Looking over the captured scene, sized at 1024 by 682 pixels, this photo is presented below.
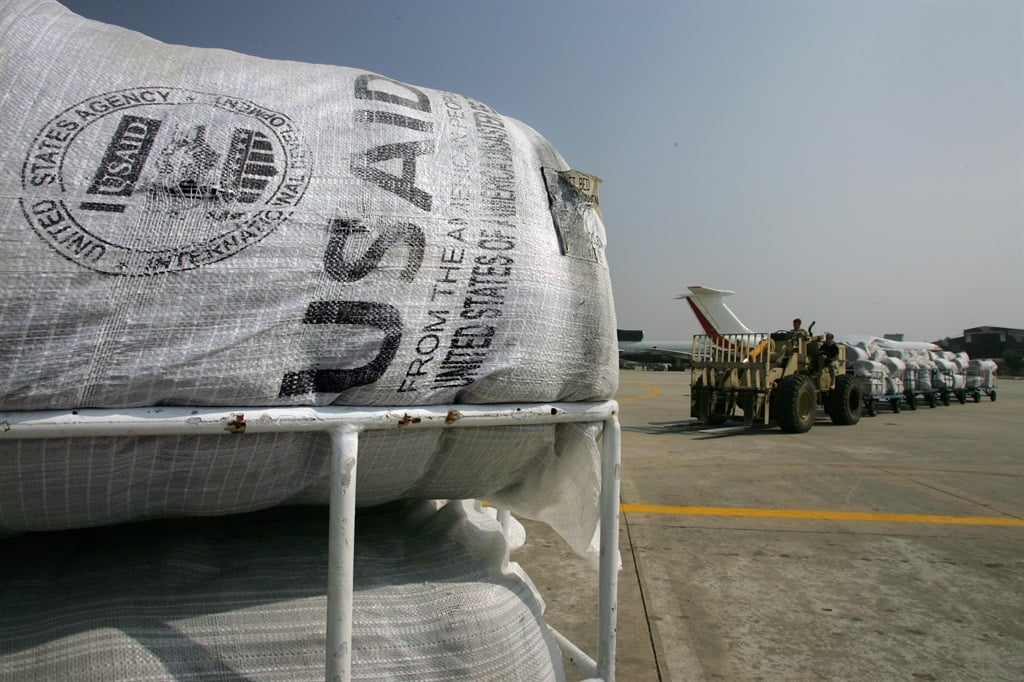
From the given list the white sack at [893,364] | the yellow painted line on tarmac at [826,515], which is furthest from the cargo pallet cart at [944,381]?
the yellow painted line on tarmac at [826,515]

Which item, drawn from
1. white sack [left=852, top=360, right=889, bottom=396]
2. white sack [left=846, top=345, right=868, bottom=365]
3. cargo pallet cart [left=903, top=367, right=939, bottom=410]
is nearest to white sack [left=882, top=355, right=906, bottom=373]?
cargo pallet cart [left=903, top=367, right=939, bottom=410]

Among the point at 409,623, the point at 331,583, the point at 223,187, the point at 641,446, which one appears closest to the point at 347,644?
the point at 331,583

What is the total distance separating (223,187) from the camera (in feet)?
3.32

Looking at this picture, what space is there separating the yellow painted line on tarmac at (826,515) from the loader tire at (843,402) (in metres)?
5.89

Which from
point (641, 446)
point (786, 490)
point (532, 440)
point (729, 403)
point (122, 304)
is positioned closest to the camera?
point (122, 304)

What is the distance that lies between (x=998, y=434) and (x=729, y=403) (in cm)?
389

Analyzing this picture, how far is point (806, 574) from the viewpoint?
3.04 metres

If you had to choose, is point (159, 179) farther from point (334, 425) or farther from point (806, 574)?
point (806, 574)

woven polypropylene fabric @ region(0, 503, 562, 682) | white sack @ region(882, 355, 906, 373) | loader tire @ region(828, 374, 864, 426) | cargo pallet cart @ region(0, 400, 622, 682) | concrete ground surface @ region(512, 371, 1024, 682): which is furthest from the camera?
white sack @ region(882, 355, 906, 373)

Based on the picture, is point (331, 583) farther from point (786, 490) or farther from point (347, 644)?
point (786, 490)

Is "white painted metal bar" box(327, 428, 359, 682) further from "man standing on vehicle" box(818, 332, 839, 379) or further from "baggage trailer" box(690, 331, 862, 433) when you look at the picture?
"man standing on vehicle" box(818, 332, 839, 379)

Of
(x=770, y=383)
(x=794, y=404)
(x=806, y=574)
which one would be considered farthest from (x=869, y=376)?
(x=806, y=574)

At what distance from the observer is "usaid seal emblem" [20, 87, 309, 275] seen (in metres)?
0.94

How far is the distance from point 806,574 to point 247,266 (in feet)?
9.70
